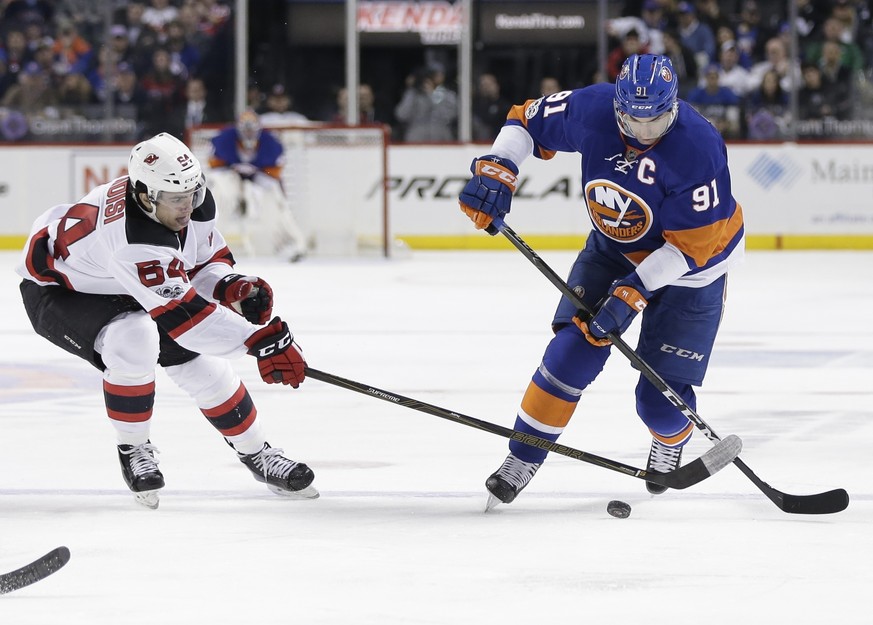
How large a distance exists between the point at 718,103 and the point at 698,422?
304 inches

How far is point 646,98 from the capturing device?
9.75 ft

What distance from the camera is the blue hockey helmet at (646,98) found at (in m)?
2.97

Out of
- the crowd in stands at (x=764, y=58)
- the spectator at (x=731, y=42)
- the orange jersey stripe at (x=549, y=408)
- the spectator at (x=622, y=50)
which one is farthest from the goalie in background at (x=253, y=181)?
the orange jersey stripe at (x=549, y=408)

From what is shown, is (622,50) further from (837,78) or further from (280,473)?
(280,473)

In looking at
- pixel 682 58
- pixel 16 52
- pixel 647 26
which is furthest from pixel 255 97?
pixel 682 58

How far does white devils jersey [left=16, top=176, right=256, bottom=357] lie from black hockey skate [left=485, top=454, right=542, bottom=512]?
1.94 ft

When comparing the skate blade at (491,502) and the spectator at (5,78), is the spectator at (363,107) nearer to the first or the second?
the spectator at (5,78)

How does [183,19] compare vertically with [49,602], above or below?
above

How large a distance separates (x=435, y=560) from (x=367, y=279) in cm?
597

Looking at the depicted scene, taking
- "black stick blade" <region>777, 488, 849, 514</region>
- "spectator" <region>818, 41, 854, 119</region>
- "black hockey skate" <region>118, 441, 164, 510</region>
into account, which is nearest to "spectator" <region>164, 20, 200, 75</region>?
"spectator" <region>818, 41, 854, 119</region>

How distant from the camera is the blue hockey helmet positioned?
2.97m

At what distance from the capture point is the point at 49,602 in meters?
2.35

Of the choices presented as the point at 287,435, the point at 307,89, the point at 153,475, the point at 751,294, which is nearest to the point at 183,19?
the point at 307,89

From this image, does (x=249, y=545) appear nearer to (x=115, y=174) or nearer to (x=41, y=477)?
(x=41, y=477)
